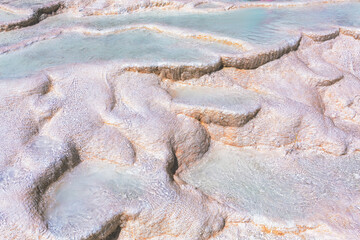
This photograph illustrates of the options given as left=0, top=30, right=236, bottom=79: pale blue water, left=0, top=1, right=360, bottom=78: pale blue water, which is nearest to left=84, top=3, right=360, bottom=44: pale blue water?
left=0, top=1, right=360, bottom=78: pale blue water

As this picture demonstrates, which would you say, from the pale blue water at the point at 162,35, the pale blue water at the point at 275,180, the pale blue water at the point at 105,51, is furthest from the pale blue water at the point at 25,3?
the pale blue water at the point at 275,180

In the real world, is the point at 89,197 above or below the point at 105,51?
below

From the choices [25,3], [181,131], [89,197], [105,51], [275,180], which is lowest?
[275,180]

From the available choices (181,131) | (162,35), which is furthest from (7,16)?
(181,131)

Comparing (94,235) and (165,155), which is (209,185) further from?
(94,235)

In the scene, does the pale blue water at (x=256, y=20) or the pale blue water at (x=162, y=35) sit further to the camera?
the pale blue water at (x=256, y=20)

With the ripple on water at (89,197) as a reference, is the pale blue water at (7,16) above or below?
above

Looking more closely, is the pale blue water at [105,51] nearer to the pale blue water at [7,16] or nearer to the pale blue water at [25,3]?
the pale blue water at [7,16]

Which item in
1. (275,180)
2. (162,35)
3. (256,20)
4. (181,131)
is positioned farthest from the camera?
(256,20)

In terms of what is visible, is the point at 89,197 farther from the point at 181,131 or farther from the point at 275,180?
the point at 275,180

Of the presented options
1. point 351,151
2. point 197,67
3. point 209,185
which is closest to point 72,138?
point 209,185
